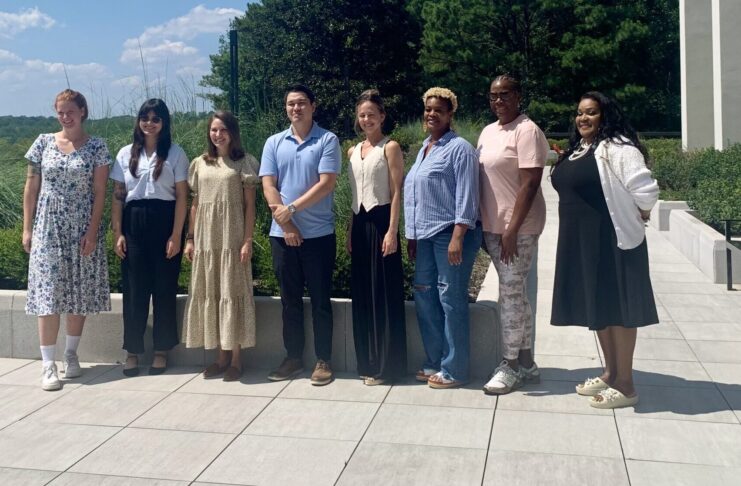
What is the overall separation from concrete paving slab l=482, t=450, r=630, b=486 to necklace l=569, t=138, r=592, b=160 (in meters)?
1.78

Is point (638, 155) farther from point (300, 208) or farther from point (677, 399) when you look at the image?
point (300, 208)

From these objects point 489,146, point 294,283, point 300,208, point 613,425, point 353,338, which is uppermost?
point 489,146

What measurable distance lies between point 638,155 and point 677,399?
1.54 m

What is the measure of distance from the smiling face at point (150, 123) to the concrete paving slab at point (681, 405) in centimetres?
353

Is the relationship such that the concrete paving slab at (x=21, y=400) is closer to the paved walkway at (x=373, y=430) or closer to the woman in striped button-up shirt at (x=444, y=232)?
the paved walkway at (x=373, y=430)

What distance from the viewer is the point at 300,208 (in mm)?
5168

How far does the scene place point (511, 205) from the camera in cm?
487

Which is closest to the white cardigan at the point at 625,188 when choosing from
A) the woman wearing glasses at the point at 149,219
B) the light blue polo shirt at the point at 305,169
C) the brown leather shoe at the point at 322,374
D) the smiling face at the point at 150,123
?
the light blue polo shirt at the point at 305,169

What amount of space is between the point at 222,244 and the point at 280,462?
189cm

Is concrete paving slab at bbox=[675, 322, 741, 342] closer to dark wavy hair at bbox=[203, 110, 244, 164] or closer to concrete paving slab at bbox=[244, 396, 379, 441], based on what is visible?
concrete paving slab at bbox=[244, 396, 379, 441]

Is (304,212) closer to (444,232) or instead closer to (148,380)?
(444,232)

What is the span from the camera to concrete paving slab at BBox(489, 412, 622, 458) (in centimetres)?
406

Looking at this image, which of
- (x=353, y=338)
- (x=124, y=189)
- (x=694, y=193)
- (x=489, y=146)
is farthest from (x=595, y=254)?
(x=694, y=193)

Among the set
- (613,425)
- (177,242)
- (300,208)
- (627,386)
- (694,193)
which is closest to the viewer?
(613,425)
